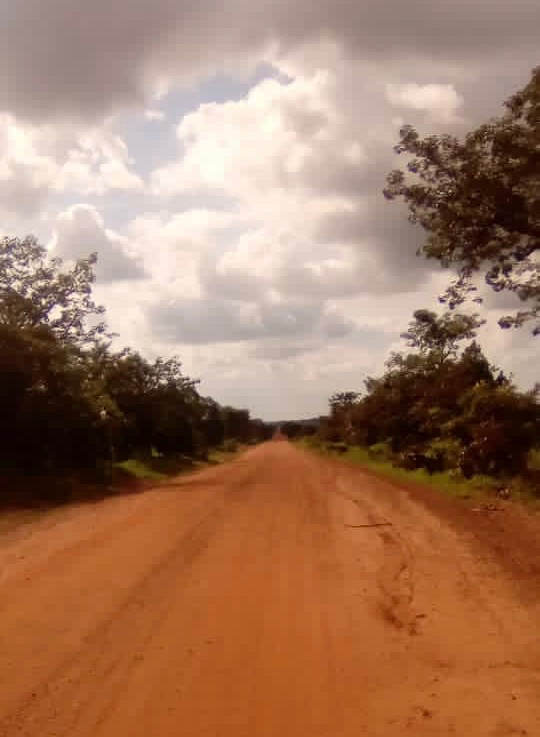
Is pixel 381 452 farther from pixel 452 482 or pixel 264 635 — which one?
pixel 264 635

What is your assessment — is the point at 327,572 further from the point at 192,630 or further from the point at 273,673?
the point at 273,673

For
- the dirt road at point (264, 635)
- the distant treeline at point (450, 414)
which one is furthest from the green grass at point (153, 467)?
the dirt road at point (264, 635)

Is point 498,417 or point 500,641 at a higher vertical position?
point 498,417

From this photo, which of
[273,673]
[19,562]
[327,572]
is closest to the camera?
[273,673]

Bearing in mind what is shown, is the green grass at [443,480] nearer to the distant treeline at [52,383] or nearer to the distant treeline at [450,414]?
the distant treeline at [450,414]

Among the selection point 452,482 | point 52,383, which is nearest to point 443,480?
point 452,482

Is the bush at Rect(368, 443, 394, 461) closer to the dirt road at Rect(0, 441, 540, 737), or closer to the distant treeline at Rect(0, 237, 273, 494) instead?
the distant treeline at Rect(0, 237, 273, 494)

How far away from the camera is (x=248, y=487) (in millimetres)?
23891

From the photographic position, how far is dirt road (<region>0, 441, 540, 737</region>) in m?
5.69

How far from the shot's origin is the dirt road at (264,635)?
5688 mm

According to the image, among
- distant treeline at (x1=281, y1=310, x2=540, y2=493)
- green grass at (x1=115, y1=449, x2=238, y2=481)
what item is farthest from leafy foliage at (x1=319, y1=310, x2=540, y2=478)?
green grass at (x1=115, y1=449, x2=238, y2=481)

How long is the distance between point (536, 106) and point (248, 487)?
12.4 metres

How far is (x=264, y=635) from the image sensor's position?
7641 mm

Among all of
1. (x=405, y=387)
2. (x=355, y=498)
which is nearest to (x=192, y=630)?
(x=355, y=498)
